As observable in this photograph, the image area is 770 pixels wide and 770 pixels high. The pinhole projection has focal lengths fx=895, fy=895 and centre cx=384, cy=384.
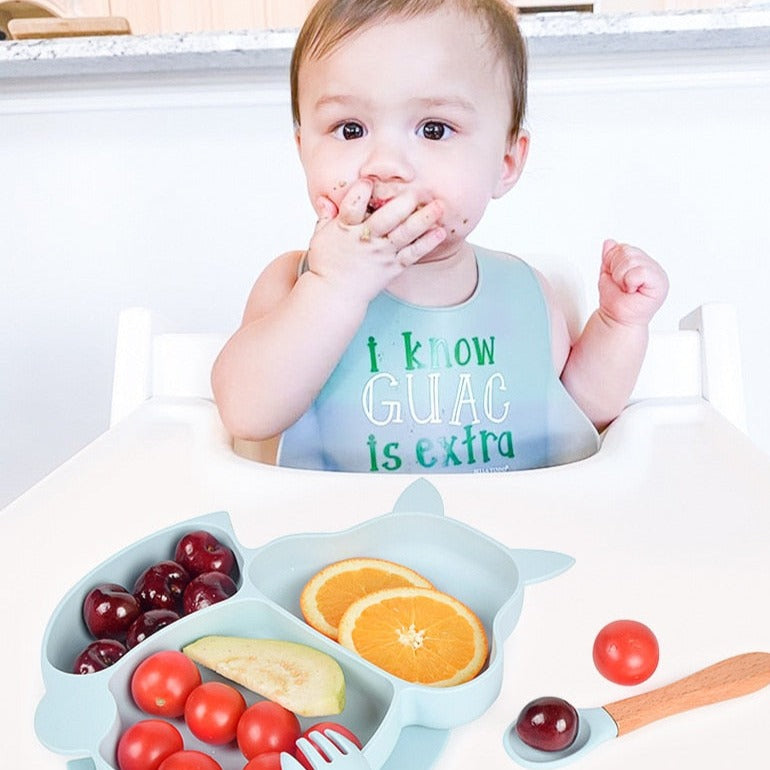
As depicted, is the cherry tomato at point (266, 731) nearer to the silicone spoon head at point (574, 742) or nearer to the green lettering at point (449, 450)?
the silicone spoon head at point (574, 742)

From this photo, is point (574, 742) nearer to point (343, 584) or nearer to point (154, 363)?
point (343, 584)

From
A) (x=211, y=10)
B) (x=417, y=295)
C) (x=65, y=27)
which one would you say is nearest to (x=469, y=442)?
(x=417, y=295)

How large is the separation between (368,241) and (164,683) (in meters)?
0.35

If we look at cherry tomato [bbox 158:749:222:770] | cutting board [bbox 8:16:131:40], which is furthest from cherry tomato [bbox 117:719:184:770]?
cutting board [bbox 8:16:131:40]

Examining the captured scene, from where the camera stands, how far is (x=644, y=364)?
0.79 m

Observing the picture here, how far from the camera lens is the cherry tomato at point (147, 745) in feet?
1.10

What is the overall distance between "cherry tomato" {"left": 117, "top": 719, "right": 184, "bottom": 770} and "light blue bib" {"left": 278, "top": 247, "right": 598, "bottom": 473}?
0.42m

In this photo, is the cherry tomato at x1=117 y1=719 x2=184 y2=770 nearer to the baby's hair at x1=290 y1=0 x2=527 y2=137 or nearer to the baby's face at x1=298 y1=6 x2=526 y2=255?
the baby's face at x1=298 y1=6 x2=526 y2=255

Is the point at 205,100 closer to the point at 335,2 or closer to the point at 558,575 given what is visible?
the point at 335,2

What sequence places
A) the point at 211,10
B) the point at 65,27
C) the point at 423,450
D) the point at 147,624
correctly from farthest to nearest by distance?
the point at 211,10, the point at 65,27, the point at 423,450, the point at 147,624

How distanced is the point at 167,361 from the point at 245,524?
12.2 inches

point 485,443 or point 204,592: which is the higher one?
point 204,592

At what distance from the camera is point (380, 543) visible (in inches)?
19.9

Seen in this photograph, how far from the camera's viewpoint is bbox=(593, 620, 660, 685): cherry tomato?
37 cm
